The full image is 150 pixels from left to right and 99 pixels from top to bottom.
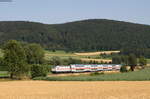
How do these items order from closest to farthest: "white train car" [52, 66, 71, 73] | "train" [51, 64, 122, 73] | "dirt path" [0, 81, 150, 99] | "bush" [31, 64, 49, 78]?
"dirt path" [0, 81, 150, 99]
"bush" [31, 64, 49, 78]
"white train car" [52, 66, 71, 73]
"train" [51, 64, 122, 73]

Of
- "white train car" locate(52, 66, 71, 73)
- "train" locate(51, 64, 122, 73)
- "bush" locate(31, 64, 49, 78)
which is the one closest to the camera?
"bush" locate(31, 64, 49, 78)

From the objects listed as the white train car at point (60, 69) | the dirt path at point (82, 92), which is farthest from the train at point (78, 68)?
the dirt path at point (82, 92)

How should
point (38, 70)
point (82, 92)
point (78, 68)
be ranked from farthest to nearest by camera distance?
point (78, 68)
point (38, 70)
point (82, 92)

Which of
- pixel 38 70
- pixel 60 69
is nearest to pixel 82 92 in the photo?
pixel 38 70

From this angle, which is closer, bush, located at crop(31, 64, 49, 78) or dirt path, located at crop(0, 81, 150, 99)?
dirt path, located at crop(0, 81, 150, 99)

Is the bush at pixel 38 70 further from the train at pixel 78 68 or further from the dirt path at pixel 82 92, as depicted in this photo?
the dirt path at pixel 82 92

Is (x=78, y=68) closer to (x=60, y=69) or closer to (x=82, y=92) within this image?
(x=60, y=69)

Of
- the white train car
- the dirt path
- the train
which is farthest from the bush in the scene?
the dirt path

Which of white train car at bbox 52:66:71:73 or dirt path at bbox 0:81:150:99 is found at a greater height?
dirt path at bbox 0:81:150:99

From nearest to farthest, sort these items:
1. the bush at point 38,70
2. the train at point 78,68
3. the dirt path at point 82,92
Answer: the dirt path at point 82,92
the bush at point 38,70
the train at point 78,68

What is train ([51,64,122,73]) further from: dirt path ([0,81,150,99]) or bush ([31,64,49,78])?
dirt path ([0,81,150,99])

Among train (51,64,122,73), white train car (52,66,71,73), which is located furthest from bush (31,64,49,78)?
train (51,64,122,73)

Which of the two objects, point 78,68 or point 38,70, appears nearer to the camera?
point 38,70

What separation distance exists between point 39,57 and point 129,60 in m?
43.3
